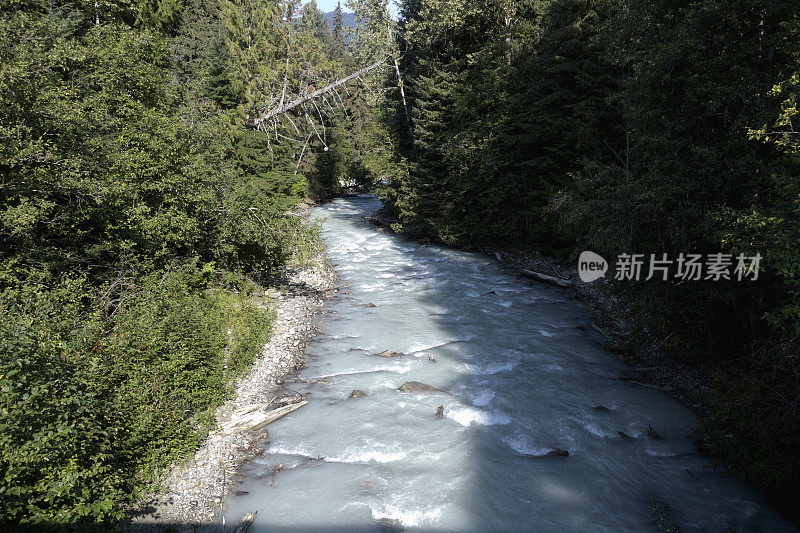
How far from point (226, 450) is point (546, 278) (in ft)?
41.5

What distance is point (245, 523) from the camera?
5.80m

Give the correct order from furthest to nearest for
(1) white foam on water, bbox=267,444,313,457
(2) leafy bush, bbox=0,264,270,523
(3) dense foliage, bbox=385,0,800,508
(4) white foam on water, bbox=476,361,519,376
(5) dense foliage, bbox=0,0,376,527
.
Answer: (4) white foam on water, bbox=476,361,519,376 → (1) white foam on water, bbox=267,444,313,457 → (3) dense foliage, bbox=385,0,800,508 → (5) dense foliage, bbox=0,0,376,527 → (2) leafy bush, bbox=0,264,270,523

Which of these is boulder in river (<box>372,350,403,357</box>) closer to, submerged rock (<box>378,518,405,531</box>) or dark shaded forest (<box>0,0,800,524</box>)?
dark shaded forest (<box>0,0,800,524</box>)

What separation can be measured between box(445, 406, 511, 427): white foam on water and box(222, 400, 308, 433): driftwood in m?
3.16

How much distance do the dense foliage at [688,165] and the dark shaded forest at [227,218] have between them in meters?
0.05

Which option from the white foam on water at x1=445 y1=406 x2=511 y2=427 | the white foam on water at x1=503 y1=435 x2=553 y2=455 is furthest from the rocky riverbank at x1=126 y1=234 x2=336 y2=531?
the white foam on water at x1=503 y1=435 x2=553 y2=455

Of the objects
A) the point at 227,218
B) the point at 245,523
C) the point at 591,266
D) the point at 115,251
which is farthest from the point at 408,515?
the point at 591,266

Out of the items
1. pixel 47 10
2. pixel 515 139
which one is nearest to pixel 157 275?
pixel 47 10

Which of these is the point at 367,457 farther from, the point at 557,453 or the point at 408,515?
the point at 557,453

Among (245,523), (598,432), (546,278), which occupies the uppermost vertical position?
(546,278)

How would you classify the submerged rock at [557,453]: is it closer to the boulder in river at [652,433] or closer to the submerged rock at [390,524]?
the boulder in river at [652,433]

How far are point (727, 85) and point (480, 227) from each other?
12.9 meters

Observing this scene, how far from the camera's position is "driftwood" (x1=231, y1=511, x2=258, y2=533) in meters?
5.68

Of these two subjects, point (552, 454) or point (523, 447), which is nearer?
point (552, 454)
